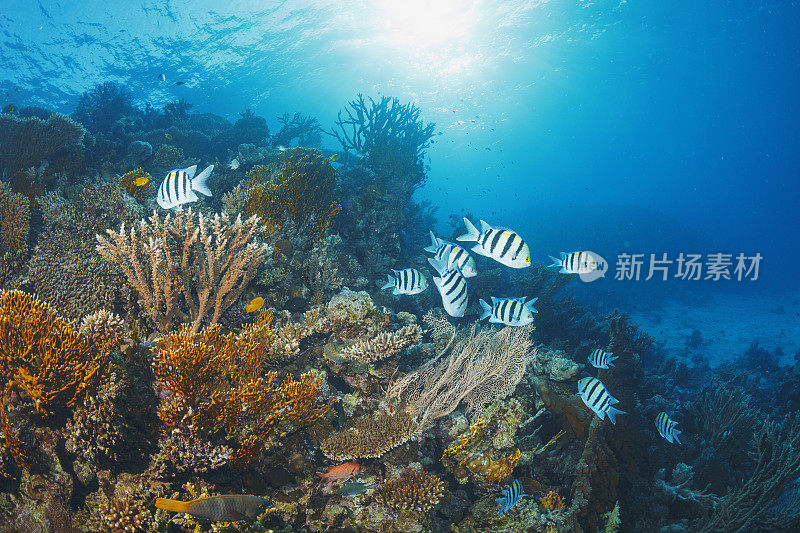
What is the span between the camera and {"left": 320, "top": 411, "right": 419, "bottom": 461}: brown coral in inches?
131

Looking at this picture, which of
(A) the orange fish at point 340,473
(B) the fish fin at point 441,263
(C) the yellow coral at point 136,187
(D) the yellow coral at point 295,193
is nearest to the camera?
(A) the orange fish at point 340,473

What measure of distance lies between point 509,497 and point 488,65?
39.9m

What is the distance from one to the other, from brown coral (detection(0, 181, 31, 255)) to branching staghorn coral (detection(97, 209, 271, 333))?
182 cm

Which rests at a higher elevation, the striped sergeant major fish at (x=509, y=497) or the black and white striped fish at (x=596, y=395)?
the black and white striped fish at (x=596, y=395)

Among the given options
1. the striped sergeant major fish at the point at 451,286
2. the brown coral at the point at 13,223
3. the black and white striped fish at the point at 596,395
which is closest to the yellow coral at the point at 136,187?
the brown coral at the point at 13,223

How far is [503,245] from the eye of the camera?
3.48 m

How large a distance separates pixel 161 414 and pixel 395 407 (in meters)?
2.33

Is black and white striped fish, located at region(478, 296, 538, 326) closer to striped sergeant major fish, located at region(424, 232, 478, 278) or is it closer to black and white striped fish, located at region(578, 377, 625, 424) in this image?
striped sergeant major fish, located at region(424, 232, 478, 278)

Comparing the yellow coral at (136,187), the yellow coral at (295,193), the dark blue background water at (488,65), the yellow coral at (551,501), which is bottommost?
the yellow coral at (551,501)

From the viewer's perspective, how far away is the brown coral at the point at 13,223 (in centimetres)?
440

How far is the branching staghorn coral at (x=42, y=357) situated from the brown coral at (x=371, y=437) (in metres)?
2.03

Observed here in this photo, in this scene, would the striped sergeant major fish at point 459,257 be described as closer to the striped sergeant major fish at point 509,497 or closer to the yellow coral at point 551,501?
the striped sergeant major fish at point 509,497

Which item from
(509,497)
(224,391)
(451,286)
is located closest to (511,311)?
(451,286)

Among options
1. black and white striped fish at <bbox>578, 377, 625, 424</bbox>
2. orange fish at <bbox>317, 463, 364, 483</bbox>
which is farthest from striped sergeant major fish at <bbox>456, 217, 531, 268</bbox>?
orange fish at <bbox>317, 463, 364, 483</bbox>
